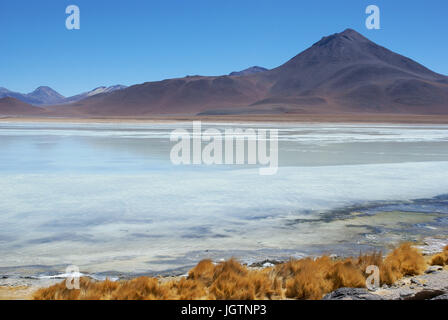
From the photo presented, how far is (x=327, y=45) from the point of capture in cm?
16088

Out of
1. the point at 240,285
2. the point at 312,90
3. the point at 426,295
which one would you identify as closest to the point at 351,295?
the point at 426,295

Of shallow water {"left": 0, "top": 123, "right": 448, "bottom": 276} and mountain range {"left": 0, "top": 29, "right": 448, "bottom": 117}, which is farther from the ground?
mountain range {"left": 0, "top": 29, "right": 448, "bottom": 117}

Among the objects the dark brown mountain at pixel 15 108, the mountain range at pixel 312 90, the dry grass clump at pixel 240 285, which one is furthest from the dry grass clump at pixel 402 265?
the dark brown mountain at pixel 15 108

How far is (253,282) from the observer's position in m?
4.22

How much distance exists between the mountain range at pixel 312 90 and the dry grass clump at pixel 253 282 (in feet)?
288

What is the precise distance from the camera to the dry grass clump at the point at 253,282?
3941 millimetres

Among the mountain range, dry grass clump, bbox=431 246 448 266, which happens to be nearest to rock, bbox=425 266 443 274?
dry grass clump, bbox=431 246 448 266

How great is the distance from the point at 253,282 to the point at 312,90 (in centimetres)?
12378

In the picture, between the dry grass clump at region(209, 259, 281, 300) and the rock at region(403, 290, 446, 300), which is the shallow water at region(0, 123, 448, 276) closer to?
the dry grass clump at region(209, 259, 281, 300)

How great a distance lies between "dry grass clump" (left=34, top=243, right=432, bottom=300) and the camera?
394 cm

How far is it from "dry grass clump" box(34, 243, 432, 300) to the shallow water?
1.86 ft

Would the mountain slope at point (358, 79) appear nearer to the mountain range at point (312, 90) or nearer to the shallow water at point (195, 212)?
the mountain range at point (312, 90)

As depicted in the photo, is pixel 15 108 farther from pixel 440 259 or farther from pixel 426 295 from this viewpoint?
pixel 426 295
